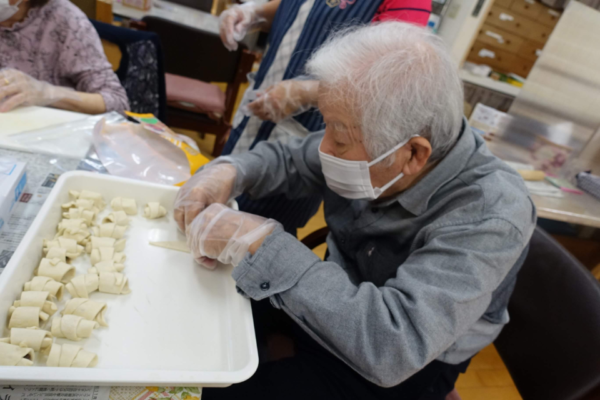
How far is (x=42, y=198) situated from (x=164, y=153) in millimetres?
380

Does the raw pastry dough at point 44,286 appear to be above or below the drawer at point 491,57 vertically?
below

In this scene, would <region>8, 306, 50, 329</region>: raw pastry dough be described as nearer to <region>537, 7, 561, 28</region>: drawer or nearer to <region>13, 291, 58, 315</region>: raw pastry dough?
<region>13, 291, 58, 315</region>: raw pastry dough

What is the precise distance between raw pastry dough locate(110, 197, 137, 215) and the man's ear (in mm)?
680

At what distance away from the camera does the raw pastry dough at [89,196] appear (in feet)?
2.91

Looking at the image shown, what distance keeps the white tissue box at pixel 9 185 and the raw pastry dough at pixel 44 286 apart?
16 cm

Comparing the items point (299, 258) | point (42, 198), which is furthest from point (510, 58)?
point (42, 198)

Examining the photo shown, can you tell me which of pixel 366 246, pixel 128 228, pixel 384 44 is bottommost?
pixel 128 228

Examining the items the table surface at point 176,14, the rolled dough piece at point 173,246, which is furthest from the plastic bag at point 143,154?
the table surface at point 176,14

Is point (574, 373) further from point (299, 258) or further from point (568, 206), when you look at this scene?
point (568, 206)

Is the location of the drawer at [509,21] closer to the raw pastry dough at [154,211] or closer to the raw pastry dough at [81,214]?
the raw pastry dough at [154,211]

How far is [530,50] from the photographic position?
3.58 m

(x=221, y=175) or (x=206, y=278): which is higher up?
(x=221, y=175)

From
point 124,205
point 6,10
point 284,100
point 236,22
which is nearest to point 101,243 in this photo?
point 124,205

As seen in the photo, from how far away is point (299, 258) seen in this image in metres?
0.74
